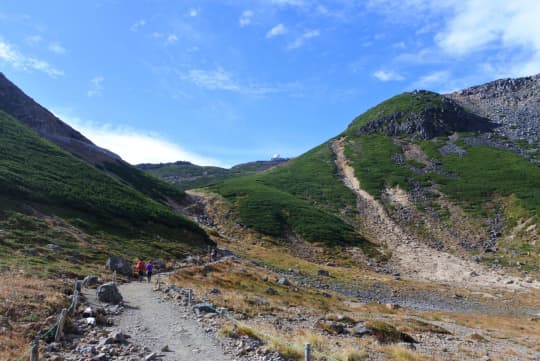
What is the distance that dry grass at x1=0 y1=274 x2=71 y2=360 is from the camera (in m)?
10.5

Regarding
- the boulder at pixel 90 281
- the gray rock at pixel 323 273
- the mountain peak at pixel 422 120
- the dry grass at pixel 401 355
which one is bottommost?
the gray rock at pixel 323 273

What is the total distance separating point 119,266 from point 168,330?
625 inches

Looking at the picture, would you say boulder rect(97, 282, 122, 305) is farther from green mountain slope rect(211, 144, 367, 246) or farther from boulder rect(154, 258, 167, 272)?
green mountain slope rect(211, 144, 367, 246)

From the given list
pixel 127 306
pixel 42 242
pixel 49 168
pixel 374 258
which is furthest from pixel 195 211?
pixel 127 306

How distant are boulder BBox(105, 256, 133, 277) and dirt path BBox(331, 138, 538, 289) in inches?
1453

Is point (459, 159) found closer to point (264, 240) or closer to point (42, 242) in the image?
point (264, 240)

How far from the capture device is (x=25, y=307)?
13.2 m

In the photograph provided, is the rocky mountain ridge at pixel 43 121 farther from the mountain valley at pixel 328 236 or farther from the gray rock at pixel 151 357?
the gray rock at pixel 151 357

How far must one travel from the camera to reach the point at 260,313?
19.7 m

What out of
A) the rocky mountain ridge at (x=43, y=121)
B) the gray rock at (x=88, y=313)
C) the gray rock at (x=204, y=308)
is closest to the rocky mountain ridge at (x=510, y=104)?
the rocky mountain ridge at (x=43, y=121)

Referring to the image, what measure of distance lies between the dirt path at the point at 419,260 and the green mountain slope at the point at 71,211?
2964 centimetres

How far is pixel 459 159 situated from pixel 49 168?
92.0 metres

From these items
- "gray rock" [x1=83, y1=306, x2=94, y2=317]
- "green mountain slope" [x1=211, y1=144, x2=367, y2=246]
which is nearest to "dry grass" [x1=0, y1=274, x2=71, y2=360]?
"gray rock" [x1=83, y1=306, x2=94, y2=317]

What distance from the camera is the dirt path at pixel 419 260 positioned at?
4700 cm
